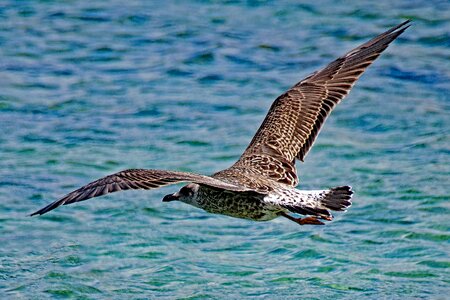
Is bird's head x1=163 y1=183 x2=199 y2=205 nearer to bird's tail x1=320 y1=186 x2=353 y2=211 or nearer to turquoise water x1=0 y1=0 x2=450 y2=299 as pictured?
bird's tail x1=320 y1=186 x2=353 y2=211

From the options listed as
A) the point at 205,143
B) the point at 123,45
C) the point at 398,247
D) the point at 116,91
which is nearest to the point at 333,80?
the point at 398,247

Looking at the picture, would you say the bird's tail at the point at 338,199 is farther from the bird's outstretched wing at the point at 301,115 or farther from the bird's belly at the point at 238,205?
the bird's outstretched wing at the point at 301,115

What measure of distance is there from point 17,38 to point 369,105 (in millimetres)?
4613

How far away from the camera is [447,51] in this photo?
13.0m

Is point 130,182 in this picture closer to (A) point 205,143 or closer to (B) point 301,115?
(B) point 301,115

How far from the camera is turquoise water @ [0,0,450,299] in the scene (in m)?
8.48

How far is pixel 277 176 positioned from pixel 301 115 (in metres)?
0.78

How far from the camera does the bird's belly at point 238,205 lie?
22.7 ft

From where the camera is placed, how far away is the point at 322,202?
6598 mm

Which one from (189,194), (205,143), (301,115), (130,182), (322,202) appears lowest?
(205,143)

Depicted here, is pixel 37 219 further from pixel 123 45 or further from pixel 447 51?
pixel 447 51

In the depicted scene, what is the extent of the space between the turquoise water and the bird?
1.12 meters

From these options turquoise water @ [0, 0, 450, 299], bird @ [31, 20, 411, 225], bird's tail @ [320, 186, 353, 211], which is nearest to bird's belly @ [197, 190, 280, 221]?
bird @ [31, 20, 411, 225]

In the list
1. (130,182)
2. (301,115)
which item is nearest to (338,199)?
(130,182)
